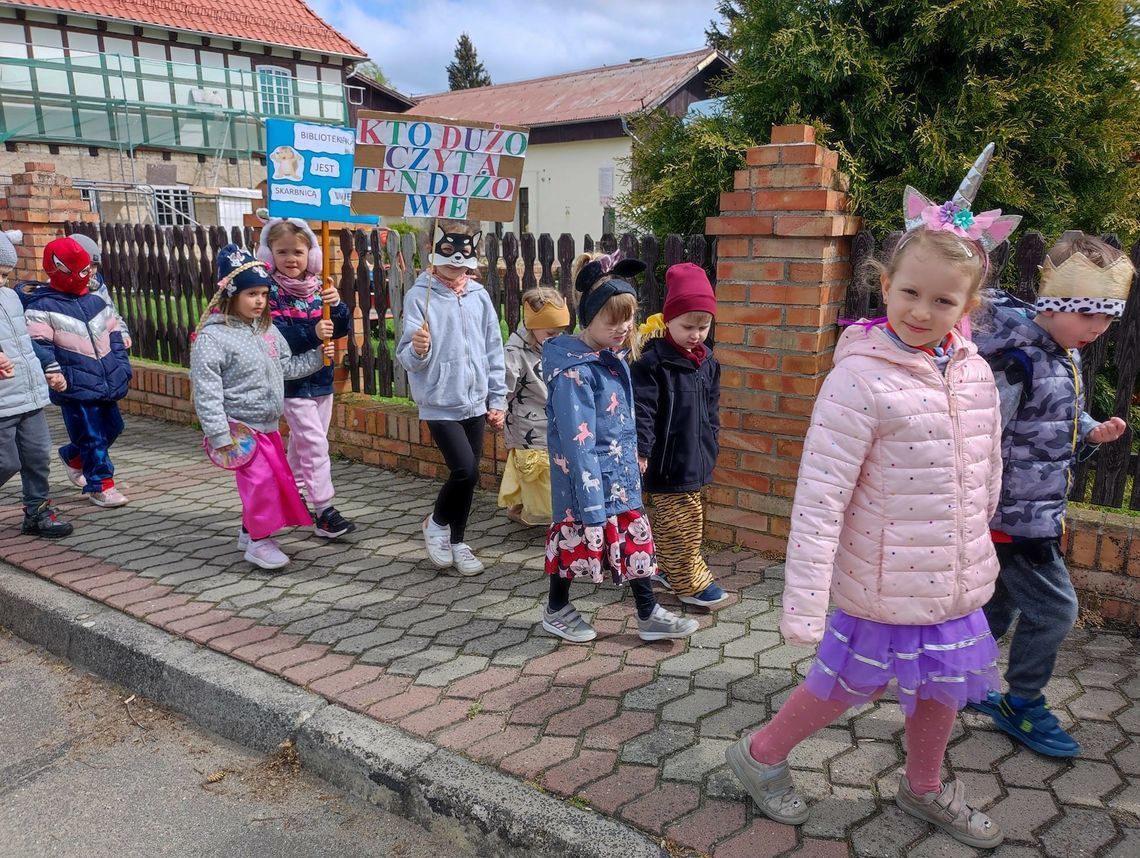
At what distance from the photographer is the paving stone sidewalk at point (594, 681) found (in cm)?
242

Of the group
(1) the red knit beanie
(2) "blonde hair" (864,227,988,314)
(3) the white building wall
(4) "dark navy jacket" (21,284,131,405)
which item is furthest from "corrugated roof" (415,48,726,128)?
(2) "blonde hair" (864,227,988,314)

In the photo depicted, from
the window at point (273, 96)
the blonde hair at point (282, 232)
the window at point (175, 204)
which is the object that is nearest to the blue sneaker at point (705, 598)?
the blonde hair at point (282, 232)

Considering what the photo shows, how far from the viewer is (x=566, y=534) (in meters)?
3.38

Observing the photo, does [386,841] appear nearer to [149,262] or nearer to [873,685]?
[873,685]

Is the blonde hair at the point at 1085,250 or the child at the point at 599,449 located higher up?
the blonde hair at the point at 1085,250

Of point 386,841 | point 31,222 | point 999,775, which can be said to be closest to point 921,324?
point 999,775

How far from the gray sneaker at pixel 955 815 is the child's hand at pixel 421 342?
9.23 ft

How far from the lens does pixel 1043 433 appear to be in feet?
8.57

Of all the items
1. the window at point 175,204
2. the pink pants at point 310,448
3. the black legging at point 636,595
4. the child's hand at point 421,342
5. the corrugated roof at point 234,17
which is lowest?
the black legging at point 636,595

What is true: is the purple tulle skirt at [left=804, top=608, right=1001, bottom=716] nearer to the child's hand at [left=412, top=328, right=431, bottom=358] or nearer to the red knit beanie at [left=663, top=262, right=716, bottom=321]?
the red knit beanie at [left=663, top=262, right=716, bottom=321]

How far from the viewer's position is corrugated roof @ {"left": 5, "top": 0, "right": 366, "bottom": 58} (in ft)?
92.2

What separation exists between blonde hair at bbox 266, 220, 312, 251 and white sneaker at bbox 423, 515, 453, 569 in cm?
177

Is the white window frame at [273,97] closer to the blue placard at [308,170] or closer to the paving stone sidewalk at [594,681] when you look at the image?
the blue placard at [308,170]

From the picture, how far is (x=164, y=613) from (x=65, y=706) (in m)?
0.52
